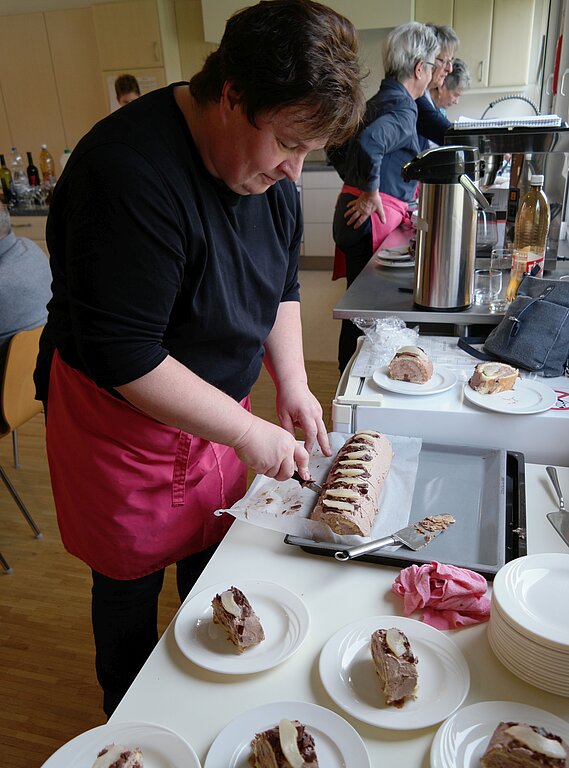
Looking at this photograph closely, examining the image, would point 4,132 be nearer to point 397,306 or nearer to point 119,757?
point 397,306

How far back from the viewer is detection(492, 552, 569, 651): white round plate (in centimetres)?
67

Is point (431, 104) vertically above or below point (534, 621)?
above

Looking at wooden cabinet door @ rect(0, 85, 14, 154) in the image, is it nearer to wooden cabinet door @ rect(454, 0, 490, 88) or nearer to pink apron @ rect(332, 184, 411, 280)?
wooden cabinet door @ rect(454, 0, 490, 88)

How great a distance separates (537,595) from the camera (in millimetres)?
728

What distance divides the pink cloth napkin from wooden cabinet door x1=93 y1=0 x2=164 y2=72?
534cm

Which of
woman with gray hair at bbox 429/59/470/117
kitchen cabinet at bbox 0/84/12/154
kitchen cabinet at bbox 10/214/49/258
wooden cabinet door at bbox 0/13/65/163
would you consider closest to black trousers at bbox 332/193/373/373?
woman with gray hair at bbox 429/59/470/117

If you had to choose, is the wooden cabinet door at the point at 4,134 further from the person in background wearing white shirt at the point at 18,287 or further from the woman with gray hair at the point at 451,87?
the person in background wearing white shirt at the point at 18,287

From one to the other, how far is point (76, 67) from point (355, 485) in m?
5.65

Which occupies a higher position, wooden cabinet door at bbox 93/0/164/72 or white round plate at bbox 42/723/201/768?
wooden cabinet door at bbox 93/0/164/72

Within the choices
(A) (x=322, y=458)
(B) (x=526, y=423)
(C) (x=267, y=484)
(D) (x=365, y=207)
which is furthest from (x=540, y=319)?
(D) (x=365, y=207)

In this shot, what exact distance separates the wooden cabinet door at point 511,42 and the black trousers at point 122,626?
5026 millimetres

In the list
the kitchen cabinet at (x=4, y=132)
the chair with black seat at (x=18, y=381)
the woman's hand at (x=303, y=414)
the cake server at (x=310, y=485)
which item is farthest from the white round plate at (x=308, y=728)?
the kitchen cabinet at (x=4, y=132)

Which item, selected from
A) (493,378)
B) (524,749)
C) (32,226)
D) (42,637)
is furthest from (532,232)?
(32,226)

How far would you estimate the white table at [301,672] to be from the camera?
0.66 m
